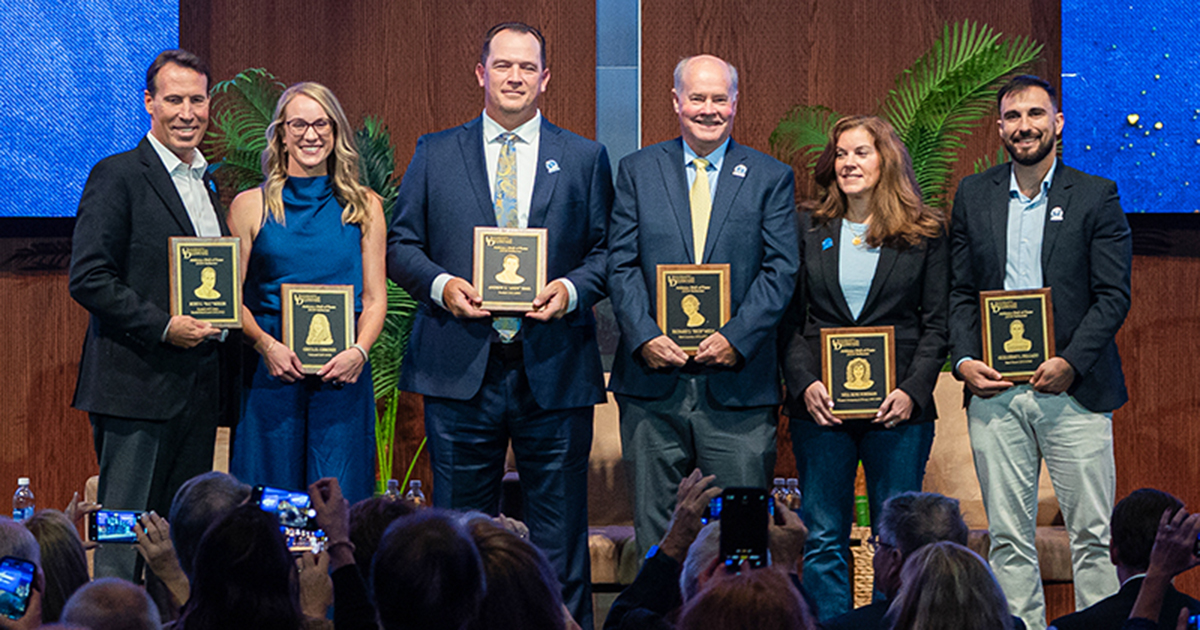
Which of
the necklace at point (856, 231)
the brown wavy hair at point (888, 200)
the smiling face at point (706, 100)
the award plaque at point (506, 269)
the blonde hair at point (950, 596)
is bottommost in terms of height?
the blonde hair at point (950, 596)

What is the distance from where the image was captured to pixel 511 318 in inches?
155

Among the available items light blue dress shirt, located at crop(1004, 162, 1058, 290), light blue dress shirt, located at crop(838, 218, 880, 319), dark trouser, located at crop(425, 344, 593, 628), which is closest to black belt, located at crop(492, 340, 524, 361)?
dark trouser, located at crop(425, 344, 593, 628)

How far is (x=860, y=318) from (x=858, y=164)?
1.73ft

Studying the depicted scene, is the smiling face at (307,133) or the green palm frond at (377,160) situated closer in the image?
the smiling face at (307,133)

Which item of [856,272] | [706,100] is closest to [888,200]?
[856,272]

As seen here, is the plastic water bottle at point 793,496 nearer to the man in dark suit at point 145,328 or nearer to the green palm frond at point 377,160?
the man in dark suit at point 145,328

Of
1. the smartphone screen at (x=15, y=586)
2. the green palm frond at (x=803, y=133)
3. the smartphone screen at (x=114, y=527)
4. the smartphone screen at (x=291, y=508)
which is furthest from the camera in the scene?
the green palm frond at (x=803, y=133)

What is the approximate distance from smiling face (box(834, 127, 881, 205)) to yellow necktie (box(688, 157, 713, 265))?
47cm

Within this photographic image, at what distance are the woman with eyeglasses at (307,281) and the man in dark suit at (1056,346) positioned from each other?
78.4 inches

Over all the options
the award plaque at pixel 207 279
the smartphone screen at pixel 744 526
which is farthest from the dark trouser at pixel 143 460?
the smartphone screen at pixel 744 526

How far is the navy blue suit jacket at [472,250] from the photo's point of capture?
3891mm

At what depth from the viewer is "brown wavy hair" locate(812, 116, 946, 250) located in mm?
4133

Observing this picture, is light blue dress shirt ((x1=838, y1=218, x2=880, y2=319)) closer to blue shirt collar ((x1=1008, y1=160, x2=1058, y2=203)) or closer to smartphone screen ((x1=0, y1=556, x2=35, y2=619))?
blue shirt collar ((x1=1008, y1=160, x2=1058, y2=203))

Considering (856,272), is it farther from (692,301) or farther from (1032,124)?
(1032,124)
